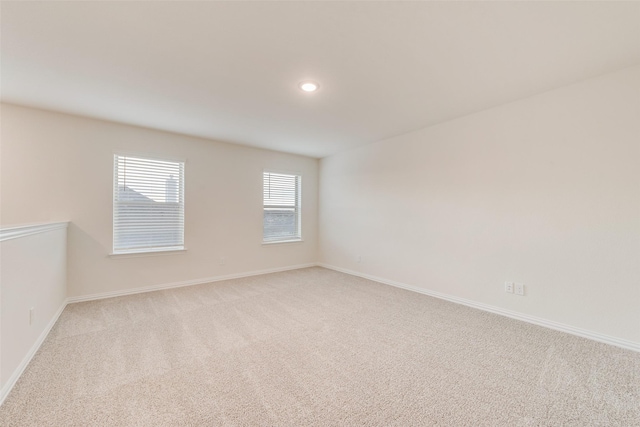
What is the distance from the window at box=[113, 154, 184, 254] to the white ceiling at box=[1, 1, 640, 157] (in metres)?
0.79

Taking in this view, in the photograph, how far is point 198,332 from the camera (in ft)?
8.11

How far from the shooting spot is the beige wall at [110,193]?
118 inches

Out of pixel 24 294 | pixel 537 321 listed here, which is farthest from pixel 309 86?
pixel 537 321

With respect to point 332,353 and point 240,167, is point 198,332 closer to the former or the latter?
point 332,353

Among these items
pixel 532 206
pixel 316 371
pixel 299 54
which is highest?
pixel 299 54

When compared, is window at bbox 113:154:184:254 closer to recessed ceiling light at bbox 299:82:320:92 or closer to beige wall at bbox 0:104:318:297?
beige wall at bbox 0:104:318:297

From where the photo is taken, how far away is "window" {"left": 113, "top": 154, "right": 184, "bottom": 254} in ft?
11.7

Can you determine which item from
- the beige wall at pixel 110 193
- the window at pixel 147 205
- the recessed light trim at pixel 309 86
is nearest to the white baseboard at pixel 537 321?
the beige wall at pixel 110 193

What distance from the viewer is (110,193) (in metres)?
3.48

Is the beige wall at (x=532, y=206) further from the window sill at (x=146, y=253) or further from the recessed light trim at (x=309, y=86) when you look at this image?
the window sill at (x=146, y=253)

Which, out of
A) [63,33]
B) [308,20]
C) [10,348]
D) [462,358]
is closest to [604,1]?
[308,20]

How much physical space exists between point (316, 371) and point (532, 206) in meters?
2.66

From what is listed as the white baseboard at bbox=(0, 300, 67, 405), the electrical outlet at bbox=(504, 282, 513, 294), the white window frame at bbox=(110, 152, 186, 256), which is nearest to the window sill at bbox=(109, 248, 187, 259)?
the white window frame at bbox=(110, 152, 186, 256)

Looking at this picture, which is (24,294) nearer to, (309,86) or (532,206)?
(309,86)
